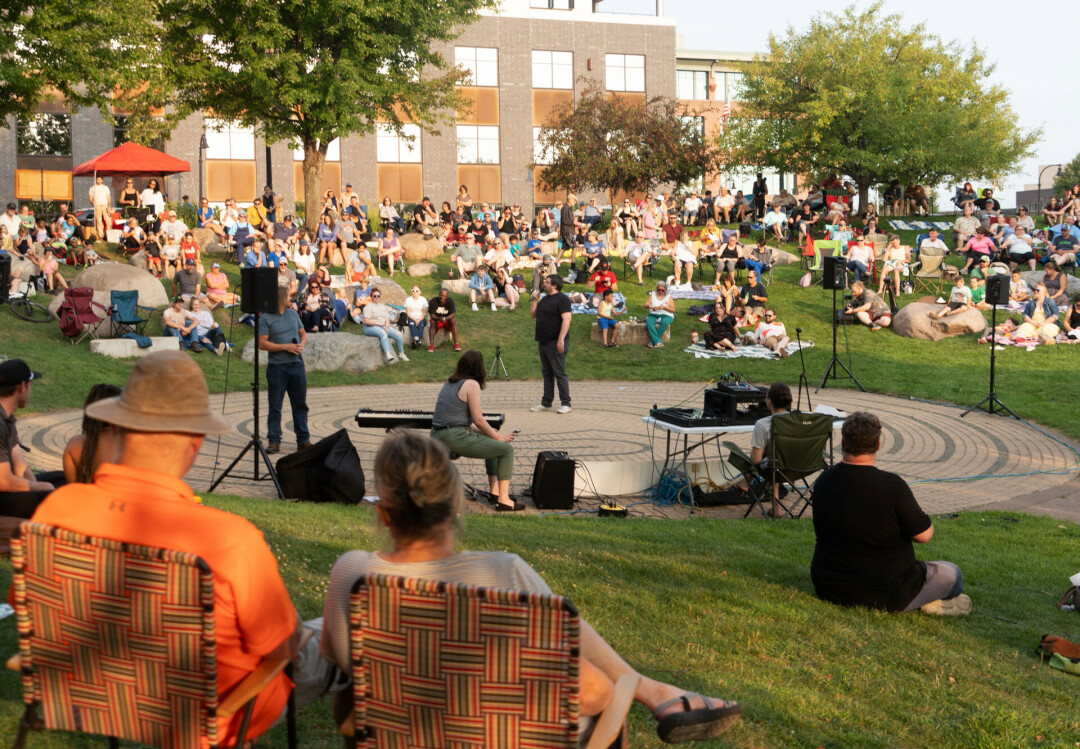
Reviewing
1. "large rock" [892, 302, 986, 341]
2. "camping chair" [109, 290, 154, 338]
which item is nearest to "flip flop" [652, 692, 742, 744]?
"camping chair" [109, 290, 154, 338]

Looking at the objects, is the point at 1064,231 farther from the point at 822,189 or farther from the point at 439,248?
the point at 439,248

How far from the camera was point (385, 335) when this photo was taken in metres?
19.9

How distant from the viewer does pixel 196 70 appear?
26.7 metres

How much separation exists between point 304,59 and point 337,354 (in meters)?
12.1

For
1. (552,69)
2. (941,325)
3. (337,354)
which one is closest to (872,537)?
(337,354)

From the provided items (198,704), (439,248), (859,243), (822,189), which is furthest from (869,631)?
(822,189)

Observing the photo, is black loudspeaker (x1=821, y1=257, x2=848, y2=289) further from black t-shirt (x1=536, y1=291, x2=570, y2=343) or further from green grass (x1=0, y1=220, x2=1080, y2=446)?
black t-shirt (x1=536, y1=291, x2=570, y2=343)

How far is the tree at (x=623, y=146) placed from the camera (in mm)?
39344

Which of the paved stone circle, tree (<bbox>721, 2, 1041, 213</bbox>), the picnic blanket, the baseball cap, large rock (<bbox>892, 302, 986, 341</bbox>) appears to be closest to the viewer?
the baseball cap

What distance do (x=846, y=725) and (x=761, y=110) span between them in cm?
3751

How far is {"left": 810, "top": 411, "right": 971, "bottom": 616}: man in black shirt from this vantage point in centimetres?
552

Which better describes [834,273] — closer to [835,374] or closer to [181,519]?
[835,374]

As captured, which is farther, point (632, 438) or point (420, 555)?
point (632, 438)

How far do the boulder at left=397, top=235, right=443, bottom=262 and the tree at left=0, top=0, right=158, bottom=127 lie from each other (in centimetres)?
1003
